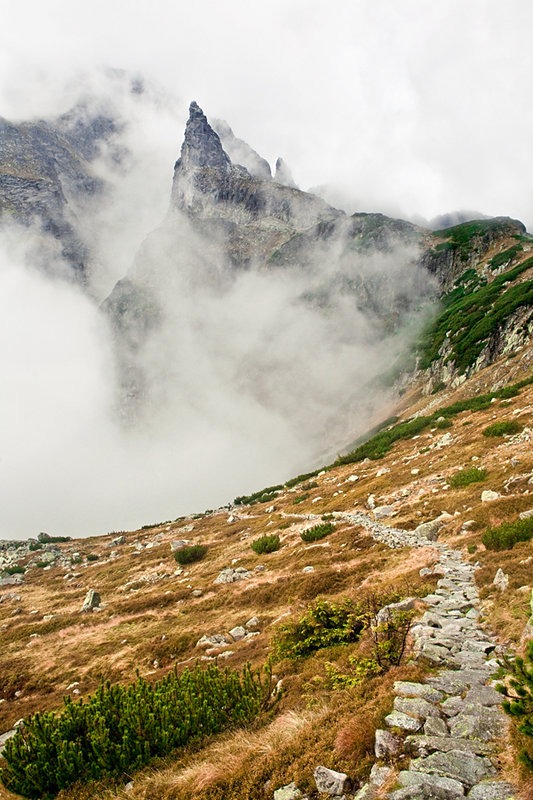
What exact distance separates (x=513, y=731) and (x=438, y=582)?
7.36 m

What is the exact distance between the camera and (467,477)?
2059cm

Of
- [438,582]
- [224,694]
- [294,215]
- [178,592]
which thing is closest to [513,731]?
[224,694]

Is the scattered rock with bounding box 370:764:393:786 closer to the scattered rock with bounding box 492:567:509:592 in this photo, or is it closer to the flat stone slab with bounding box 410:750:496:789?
the flat stone slab with bounding box 410:750:496:789

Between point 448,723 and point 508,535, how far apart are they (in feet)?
29.4

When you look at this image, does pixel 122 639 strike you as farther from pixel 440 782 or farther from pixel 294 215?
pixel 294 215

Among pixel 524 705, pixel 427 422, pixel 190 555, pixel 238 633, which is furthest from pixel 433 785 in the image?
pixel 427 422

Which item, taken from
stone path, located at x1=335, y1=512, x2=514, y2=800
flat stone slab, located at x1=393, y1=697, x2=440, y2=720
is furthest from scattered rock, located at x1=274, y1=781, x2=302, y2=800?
flat stone slab, located at x1=393, y1=697, x2=440, y2=720

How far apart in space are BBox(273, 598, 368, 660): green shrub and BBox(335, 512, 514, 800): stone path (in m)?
1.91

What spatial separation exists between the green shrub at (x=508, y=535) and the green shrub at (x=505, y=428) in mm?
14272

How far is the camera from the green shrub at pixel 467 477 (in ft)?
66.0

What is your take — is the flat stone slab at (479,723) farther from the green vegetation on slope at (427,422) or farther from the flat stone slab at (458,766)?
the green vegetation on slope at (427,422)

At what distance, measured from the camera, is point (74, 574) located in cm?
3891

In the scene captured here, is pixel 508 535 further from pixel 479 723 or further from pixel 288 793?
pixel 288 793

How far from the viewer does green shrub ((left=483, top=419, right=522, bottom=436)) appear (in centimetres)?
2480
